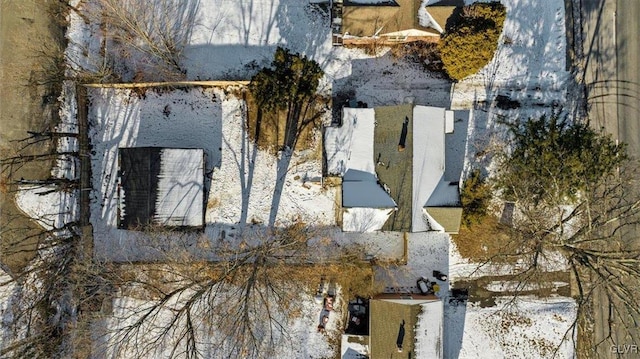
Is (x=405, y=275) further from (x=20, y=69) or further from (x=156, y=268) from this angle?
(x=20, y=69)

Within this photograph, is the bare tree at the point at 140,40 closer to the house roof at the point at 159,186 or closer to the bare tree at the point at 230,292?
the house roof at the point at 159,186

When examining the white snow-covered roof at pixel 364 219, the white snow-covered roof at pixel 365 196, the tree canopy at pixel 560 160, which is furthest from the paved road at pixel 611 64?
the white snow-covered roof at pixel 364 219

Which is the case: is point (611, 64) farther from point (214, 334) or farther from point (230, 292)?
point (214, 334)

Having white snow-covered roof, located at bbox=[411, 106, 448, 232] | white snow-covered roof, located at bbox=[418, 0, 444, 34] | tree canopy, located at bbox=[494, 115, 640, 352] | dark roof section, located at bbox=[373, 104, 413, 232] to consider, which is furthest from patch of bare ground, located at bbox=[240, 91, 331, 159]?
tree canopy, located at bbox=[494, 115, 640, 352]

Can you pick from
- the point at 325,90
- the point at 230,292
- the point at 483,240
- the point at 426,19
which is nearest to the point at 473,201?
the point at 483,240

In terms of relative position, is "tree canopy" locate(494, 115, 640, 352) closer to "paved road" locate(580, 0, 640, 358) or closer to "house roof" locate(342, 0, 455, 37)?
"paved road" locate(580, 0, 640, 358)
